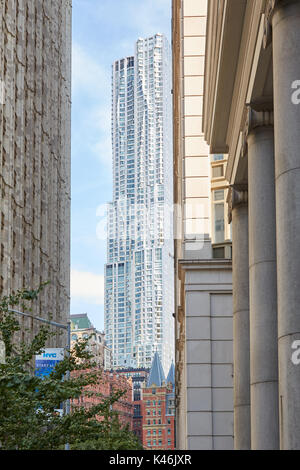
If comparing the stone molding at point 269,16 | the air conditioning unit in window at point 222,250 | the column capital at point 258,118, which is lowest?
the column capital at point 258,118

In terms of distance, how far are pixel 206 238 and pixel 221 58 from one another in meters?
13.9

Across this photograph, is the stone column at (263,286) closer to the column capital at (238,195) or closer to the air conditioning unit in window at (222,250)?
the column capital at (238,195)

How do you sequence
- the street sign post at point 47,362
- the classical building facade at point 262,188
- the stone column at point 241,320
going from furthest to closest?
the street sign post at point 47,362
the stone column at point 241,320
the classical building facade at point 262,188

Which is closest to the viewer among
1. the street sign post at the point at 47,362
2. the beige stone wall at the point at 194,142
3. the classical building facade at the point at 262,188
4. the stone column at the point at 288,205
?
the stone column at the point at 288,205

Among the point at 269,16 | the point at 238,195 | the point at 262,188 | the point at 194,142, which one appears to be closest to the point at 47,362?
the point at 194,142

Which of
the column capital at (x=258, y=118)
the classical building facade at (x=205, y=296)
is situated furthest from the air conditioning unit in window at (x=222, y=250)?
the column capital at (x=258, y=118)

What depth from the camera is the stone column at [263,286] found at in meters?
15.2

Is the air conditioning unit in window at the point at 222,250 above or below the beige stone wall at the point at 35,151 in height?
below

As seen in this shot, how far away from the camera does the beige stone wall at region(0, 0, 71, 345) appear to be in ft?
193

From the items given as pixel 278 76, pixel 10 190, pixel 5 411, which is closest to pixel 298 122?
pixel 278 76

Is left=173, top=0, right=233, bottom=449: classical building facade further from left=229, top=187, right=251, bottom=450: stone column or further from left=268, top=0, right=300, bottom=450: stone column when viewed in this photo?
left=268, top=0, right=300, bottom=450: stone column

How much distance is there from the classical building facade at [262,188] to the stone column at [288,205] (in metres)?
0.01

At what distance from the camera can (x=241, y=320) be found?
19906 mm
